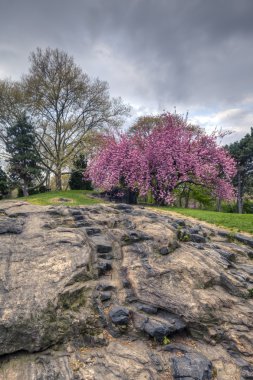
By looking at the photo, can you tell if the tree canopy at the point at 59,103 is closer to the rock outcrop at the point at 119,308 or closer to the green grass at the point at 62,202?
the green grass at the point at 62,202

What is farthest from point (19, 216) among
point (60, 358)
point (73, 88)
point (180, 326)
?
point (73, 88)

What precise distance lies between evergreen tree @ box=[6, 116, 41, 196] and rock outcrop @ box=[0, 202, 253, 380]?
2583 cm

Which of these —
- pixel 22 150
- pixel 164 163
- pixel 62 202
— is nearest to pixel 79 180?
pixel 22 150

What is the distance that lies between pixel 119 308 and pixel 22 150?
3047cm

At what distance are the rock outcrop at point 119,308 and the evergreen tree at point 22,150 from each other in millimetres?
25830

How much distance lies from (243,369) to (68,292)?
3508 mm

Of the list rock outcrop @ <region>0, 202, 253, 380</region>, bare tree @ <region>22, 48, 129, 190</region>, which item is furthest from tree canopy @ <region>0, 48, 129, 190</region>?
rock outcrop @ <region>0, 202, 253, 380</region>

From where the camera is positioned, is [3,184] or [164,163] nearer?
[164,163]

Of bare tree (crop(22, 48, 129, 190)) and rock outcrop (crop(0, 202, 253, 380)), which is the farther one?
bare tree (crop(22, 48, 129, 190))

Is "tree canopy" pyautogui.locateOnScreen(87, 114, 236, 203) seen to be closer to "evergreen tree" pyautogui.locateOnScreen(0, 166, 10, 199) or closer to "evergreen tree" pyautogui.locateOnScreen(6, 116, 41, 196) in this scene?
"evergreen tree" pyautogui.locateOnScreen(6, 116, 41, 196)

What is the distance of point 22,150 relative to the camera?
1278 inches

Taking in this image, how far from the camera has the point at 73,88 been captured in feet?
106

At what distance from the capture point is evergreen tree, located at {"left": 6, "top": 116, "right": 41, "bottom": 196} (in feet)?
105

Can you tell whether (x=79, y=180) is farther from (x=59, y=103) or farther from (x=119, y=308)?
(x=119, y=308)
